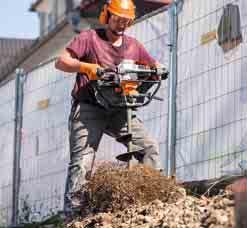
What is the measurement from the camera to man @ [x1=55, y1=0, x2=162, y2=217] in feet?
25.9

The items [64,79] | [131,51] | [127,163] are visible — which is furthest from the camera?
[64,79]

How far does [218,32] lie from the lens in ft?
30.3

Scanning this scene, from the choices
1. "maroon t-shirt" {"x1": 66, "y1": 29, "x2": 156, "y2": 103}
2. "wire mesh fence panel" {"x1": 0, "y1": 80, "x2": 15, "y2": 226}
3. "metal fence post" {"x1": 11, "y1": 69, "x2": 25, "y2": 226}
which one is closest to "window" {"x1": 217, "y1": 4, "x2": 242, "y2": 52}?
"maroon t-shirt" {"x1": 66, "y1": 29, "x2": 156, "y2": 103}

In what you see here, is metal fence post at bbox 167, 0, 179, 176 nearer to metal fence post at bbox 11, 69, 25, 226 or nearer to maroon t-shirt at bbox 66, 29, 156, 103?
maroon t-shirt at bbox 66, 29, 156, 103

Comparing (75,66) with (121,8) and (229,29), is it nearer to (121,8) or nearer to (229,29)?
(121,8)

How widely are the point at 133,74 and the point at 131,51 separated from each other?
1.54 feet

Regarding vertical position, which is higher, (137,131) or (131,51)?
(131,51)

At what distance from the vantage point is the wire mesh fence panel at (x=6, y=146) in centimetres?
1340

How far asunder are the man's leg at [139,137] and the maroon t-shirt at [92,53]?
0.81 feet

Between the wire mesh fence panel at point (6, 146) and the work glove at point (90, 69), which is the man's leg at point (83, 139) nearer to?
the work glove at point (90, 69)

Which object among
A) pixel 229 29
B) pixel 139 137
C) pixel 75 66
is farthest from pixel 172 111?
pixel 75 66

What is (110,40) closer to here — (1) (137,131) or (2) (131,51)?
(2) (131,51)

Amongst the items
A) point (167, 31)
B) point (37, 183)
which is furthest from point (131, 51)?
point (37, 183)

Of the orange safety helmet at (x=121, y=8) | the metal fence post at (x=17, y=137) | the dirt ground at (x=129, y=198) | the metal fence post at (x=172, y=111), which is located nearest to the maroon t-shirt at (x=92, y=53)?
the orange safety helmet at (x=121, y=8)
